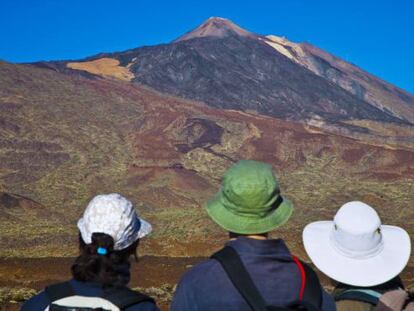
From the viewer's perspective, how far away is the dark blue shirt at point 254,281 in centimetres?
295

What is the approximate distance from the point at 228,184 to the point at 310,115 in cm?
6637

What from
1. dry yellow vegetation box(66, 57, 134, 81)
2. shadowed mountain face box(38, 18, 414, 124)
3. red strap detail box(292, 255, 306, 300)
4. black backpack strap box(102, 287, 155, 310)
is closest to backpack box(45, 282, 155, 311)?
black backpack strap box(102, 287, 155, 310)

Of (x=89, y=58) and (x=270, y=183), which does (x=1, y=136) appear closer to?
(x=270, y=183)

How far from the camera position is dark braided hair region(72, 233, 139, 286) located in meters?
3.06

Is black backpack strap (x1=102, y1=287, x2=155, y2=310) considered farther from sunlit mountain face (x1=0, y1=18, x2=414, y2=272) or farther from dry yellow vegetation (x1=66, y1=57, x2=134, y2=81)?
dry yellow vegetation (x1=66, y1=57, x2=134, y2=81)

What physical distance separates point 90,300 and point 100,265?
0.53ft

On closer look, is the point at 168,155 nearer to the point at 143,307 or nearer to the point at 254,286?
the point at 143,307

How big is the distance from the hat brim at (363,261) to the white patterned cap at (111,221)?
97cm

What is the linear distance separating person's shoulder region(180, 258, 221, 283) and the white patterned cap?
39cm

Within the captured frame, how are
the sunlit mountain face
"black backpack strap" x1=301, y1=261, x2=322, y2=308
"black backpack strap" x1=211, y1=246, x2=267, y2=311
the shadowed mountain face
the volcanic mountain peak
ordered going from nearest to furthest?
1. "black backpack strap" x1=211, y1=246, x2=267, y2=311
2. "black backpack strap" x1=301, y1=261, x2=322, y2=308
3. the sunlit mountain face
4. the shadowed mountain face
5. the volcanic mountain peak

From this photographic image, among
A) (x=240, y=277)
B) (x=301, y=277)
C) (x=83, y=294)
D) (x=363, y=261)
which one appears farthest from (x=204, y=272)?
(x=363, y=261)

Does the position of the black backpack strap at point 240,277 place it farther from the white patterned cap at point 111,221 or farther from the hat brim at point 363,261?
the hat brim at point 363,261

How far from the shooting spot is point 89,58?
9088 cm

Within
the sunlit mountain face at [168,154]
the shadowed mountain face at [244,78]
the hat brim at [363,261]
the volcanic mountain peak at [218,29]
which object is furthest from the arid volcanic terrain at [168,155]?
the volcanic mountain peak at [218,29]
